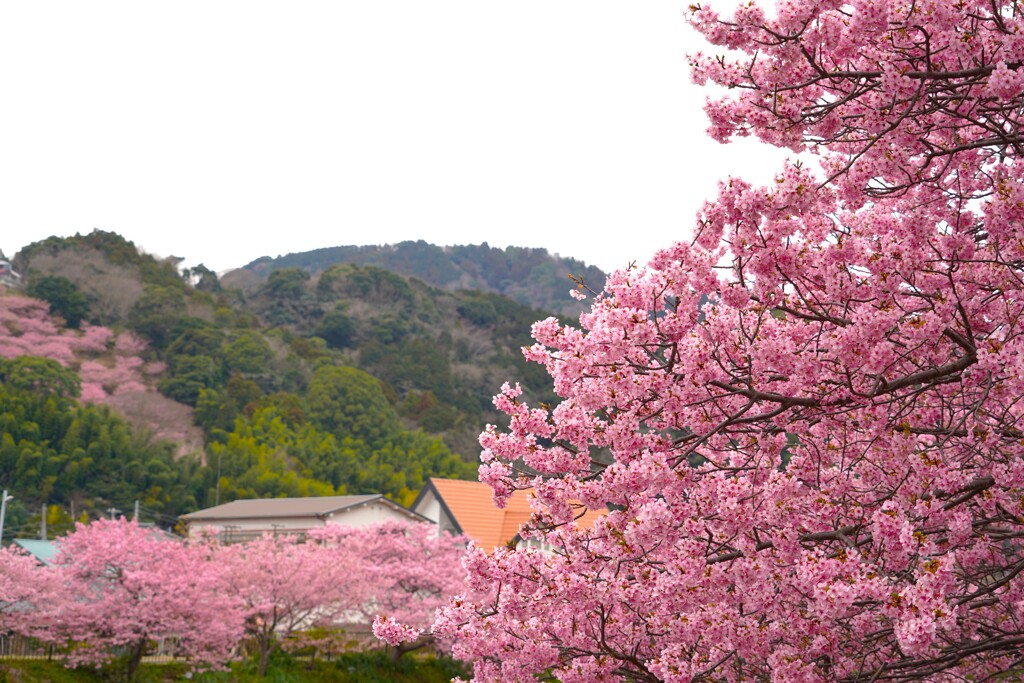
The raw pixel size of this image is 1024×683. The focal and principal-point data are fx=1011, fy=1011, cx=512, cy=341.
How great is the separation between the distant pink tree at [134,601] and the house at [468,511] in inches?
427

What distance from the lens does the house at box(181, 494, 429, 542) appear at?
35.0 meters

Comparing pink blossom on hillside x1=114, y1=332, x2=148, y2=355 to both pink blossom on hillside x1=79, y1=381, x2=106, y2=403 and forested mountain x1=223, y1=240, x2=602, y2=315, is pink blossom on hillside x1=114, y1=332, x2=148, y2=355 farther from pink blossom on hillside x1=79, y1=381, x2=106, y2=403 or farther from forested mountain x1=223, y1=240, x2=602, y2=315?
forested mountain x1=223, y1=240, x2=602, y2=315

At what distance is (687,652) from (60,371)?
50.4 m

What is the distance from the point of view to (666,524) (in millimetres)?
4793

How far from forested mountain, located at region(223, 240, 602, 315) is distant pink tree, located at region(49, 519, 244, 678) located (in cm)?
12483

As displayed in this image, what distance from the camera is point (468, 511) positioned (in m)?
35.2

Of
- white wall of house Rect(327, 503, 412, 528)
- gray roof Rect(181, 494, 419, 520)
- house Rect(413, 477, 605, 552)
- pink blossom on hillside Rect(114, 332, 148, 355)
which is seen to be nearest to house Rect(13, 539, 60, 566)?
gray roof Rect(181, 494, 419, 520)

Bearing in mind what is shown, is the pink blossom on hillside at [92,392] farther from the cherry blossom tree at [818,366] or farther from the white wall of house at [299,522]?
the cherry blossom tree at [818,366]

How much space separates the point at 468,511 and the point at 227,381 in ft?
99.8

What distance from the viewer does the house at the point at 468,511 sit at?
33.9 metres

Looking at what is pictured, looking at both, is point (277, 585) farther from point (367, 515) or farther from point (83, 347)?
point (83, 347)

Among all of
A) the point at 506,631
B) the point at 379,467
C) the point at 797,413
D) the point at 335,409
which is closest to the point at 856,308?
the point at 797,413

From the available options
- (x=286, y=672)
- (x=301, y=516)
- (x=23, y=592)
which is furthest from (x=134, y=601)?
(x=301, y=516)

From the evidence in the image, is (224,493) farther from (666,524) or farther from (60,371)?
(666,524)
